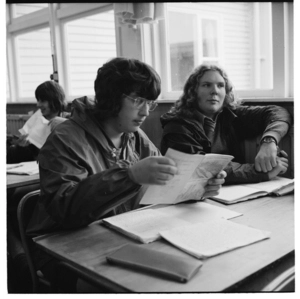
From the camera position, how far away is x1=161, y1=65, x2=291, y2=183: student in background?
213 cm

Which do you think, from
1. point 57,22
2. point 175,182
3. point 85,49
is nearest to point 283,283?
point 175,182

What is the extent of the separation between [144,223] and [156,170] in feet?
0.63

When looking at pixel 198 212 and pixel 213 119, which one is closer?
pixel 198 212

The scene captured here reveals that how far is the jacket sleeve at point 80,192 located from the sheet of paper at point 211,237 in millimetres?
200

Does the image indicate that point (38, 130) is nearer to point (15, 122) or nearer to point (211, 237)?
point (15, 122)

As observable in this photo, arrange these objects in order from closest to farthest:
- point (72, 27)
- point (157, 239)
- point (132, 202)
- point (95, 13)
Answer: point (157, 239) < point (132, 202) < point (95, 13) < point (72, 27)

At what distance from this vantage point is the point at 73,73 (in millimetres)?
3730

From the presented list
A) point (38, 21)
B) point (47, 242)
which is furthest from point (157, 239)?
point (38, 21)

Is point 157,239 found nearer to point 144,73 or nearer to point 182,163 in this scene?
point 182,163

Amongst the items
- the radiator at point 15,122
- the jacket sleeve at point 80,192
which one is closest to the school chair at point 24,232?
the jacket sleeve at point 80,192

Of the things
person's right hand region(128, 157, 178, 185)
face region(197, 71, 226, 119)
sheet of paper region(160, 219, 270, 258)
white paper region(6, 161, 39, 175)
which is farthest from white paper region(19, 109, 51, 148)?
sheet of paper region(160, 219, 270, 258)

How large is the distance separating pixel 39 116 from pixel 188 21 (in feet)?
5.08

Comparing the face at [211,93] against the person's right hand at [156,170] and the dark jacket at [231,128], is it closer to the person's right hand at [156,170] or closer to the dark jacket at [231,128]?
the dark jacket at [231,128]

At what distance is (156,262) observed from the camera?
0.96 metres
